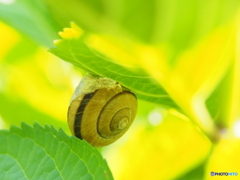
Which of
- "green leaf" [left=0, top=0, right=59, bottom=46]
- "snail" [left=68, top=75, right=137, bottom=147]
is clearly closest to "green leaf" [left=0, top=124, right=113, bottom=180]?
"snail" [left=68, top=75, right=137, bottom=147]

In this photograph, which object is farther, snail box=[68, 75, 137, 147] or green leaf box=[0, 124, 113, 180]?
snail box=[68, 75, 137, 147]

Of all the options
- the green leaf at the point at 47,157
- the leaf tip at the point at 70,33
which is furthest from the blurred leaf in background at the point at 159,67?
the green leaf at the point at 47,157

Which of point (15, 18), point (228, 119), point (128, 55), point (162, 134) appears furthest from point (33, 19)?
point (228, 119)

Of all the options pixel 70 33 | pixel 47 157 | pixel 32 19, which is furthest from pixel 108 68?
pixel 32 19

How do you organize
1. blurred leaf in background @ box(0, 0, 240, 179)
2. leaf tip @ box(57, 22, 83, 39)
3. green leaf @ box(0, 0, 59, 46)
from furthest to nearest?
green leaf @ box(0, 0, 59, 46), blurred leaf in background @ box(0, 0, 240, 179), leaf tip @ box(57, 22, 83, 39)

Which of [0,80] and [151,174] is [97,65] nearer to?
[151,174]

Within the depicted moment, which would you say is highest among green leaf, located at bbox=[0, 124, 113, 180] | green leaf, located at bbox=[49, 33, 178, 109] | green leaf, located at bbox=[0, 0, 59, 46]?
green leaf, located at bbox=[0, 0, 59, 46]

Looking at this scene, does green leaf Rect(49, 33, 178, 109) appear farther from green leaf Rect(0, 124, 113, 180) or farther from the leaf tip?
green leaf Rect(0, 124, 113, 180)
